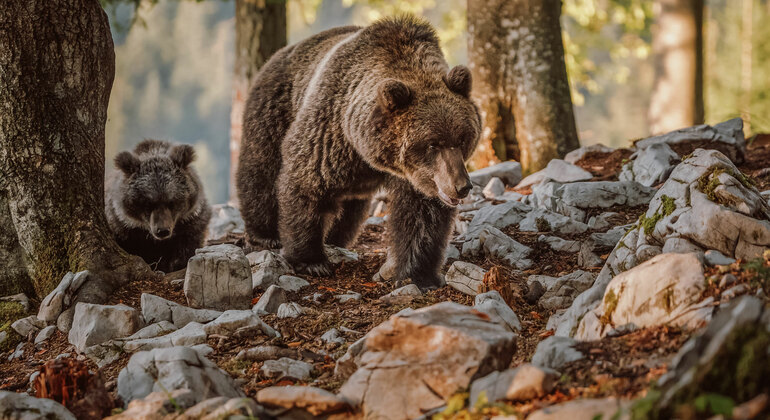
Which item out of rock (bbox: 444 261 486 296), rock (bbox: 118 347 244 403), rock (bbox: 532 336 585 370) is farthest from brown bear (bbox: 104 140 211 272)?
rock (bbox: 532 336 585 370)

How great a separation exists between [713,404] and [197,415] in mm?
1684

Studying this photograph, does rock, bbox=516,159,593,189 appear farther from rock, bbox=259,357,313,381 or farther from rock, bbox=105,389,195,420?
rock, bbox=105,389,195,420

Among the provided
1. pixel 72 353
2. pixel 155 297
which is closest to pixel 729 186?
pixel 155 297

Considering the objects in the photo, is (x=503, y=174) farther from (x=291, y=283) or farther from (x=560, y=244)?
(x=291, y=283)

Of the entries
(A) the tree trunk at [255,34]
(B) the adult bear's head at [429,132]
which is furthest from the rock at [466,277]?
(A) the tree trunk at [255,34]

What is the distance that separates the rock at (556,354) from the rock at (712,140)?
154 inches

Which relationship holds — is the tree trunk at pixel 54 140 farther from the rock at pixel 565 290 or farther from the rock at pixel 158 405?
the rock at pixel 565 290

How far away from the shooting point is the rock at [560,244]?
4.93 metres

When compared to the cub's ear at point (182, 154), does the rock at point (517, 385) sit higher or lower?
lower

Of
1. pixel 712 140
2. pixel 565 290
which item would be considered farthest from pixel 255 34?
pixel 565 290

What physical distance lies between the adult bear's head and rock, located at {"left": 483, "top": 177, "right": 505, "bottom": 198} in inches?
75.5

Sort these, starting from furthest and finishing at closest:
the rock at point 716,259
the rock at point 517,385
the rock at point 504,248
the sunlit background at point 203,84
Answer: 1. the sunlit background at point 203,84
2. the rock at point 504,248
3. the rock at point 716,259
4. the rock at point 517,385

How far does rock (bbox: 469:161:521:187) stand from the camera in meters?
6.94

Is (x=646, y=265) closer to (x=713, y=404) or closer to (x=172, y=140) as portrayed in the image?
(x=713, y=404)
